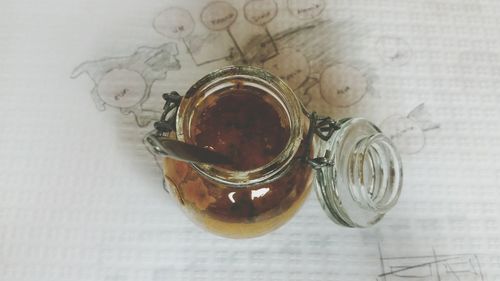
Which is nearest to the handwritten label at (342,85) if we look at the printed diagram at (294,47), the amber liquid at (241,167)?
the printed diagram at (294,47)

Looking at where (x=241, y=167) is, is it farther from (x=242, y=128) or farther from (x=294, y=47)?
(x=294, y=47)

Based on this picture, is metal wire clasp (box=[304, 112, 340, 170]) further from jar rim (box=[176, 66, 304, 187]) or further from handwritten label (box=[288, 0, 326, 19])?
handwritten label (box=[288, 0, 326, 19])

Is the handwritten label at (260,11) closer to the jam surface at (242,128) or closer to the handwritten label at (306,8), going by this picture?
the handwritten label at (306,8)

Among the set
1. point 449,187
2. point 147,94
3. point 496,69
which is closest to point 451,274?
point 449,187

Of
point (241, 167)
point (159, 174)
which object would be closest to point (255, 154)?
point (241, 167)

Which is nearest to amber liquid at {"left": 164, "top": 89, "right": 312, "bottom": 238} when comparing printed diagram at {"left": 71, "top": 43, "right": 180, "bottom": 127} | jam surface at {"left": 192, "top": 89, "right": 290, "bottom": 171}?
jam surface at {"left": 192, "top": 89, "right": 290, "bottom": 171}
